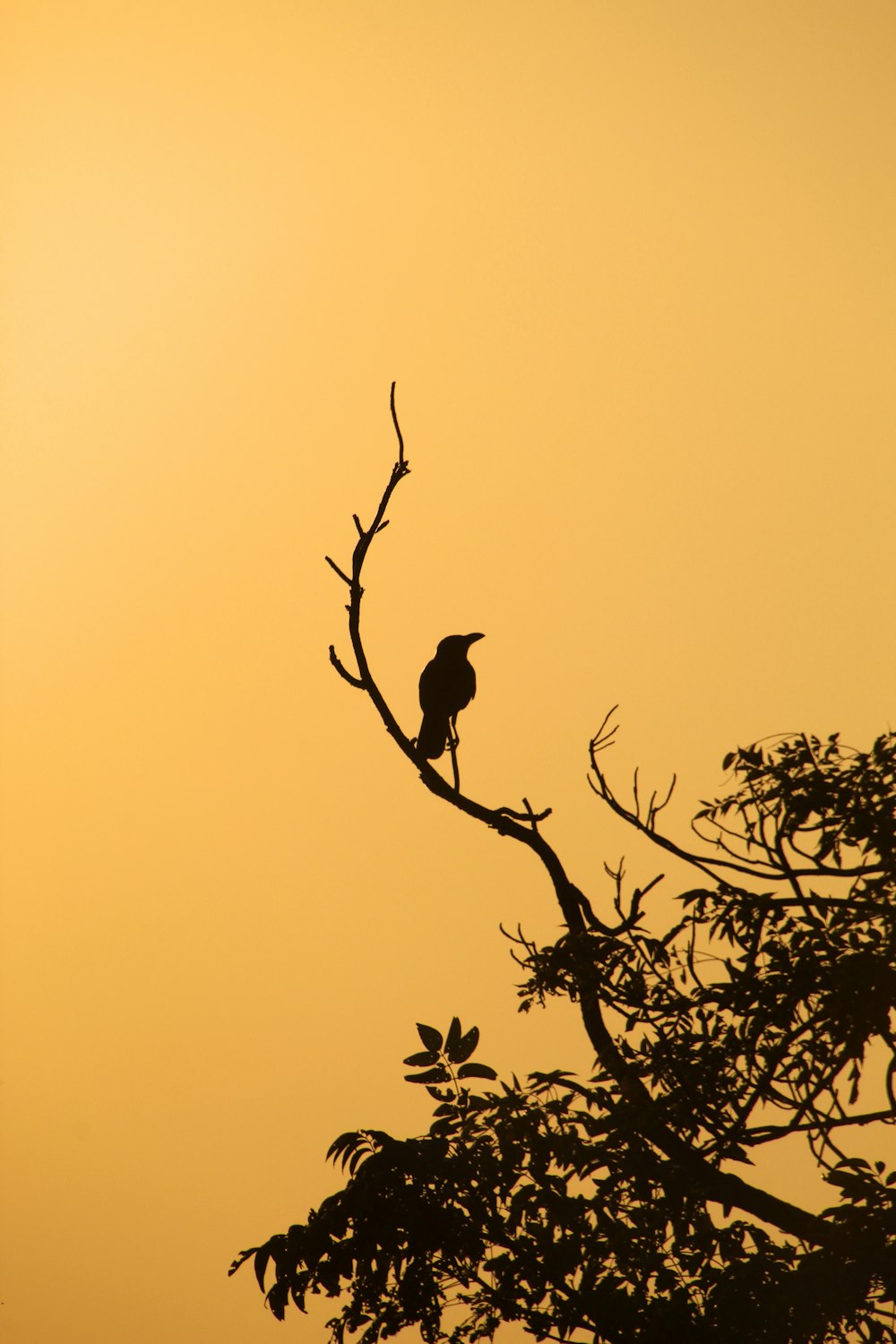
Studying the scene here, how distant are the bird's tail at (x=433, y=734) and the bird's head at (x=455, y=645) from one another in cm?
56

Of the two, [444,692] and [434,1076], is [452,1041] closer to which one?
A: [434,1076]

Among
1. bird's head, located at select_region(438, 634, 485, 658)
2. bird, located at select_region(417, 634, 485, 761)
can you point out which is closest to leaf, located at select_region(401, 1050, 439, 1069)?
bird, located at select_region(417, 634, 485, 761)

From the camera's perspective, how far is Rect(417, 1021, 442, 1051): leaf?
347 centimetres

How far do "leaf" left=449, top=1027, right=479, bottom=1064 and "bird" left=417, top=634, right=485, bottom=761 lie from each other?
249cm

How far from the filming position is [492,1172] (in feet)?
10.3

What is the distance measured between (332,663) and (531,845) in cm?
99

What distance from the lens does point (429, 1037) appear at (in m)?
3.48

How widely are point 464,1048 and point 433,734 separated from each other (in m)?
2.86

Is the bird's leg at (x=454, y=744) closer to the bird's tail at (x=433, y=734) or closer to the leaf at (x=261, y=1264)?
the bird's tail at (x=433, y=734)

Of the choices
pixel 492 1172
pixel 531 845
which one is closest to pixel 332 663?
pixel 531 845

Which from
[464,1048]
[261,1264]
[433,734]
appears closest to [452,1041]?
[464,1048]

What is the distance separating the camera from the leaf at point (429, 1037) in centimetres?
347

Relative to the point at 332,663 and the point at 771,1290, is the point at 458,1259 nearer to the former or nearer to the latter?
the point at 771,1290

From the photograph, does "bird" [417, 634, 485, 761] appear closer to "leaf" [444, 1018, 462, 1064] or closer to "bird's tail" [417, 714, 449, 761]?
"bird's tail" [417, 714, 449, 761]
